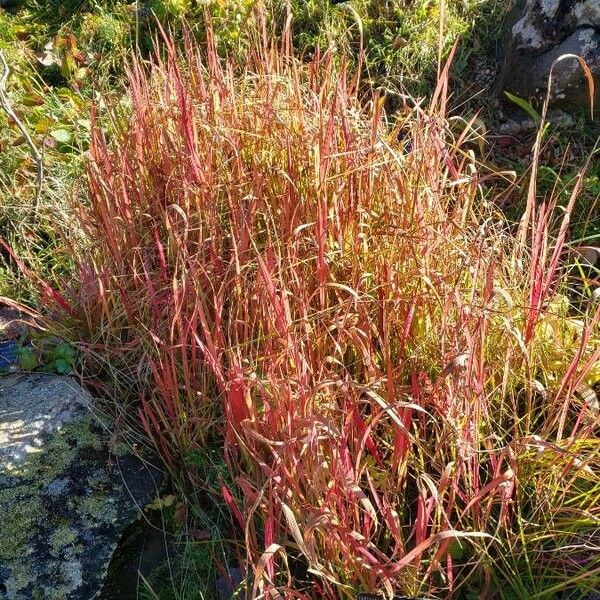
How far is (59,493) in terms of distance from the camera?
2.09 meters

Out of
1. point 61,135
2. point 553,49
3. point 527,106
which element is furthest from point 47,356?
point 553,49

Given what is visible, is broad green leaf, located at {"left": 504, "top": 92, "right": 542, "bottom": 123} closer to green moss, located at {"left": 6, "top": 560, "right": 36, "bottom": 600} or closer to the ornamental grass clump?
the ornamental grass clump

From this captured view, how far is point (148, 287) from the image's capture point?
84.9 inches

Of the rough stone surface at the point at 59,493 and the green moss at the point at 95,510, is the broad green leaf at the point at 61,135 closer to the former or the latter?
the rough stone surface at the point at 59,493

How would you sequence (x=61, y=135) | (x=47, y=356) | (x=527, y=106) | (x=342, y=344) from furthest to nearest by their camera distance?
(x=61, y=135)
(x=527, y=106)
(x=47, y=356)
(x=342, y=344)

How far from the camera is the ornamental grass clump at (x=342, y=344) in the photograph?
1696mm

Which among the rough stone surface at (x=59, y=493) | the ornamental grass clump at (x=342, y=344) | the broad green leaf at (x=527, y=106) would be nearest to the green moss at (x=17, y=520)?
the rough stone surface at (x=59, y=493)

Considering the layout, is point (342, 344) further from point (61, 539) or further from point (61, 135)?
point (61, 135)

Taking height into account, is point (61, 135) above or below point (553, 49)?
below

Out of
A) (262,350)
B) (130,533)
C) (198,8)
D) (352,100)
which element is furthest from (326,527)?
(198,8)

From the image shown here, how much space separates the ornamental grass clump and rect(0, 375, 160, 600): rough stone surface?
0.55ft

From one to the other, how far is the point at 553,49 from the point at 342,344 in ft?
Result: 6.38

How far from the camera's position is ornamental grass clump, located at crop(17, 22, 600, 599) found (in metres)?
1.70

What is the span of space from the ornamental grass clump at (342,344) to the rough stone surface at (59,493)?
0.55 ft
